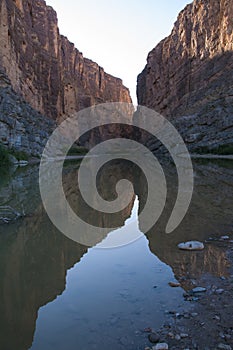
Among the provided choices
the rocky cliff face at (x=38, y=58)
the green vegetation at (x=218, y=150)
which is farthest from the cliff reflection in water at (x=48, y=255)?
the rocky cliff face at (x=38, y=58)

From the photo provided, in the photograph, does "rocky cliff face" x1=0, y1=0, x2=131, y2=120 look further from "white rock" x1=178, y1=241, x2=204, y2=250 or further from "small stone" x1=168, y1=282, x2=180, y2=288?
"small stone" x1=168, y1=282, x2=180, y2=288

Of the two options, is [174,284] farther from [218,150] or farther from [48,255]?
[218,150]

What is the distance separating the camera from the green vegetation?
99.1 feet

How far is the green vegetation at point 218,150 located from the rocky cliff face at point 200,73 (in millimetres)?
626

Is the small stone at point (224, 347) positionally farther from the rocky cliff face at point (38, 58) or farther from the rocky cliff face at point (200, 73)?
the rocky cliff face at point (38, 58)

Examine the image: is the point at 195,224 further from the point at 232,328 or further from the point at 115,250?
the point at 232,328

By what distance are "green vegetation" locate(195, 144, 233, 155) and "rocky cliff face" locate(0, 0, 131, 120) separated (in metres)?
23.6

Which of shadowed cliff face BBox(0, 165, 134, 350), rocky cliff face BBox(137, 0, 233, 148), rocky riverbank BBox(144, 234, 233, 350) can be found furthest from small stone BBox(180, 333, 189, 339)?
rocky cliff face BBox(137, 0, 233, 148)

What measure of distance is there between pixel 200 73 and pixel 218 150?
18.8 m

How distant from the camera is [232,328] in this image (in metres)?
2.84

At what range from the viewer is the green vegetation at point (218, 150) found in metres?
30.2

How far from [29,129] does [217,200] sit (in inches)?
1165

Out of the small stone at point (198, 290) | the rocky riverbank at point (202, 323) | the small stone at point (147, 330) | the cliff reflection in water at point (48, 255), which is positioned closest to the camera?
the rocky riverbank at point (202, 323)

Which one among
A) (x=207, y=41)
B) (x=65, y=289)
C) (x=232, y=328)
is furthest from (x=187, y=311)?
(x=207, y=41)
